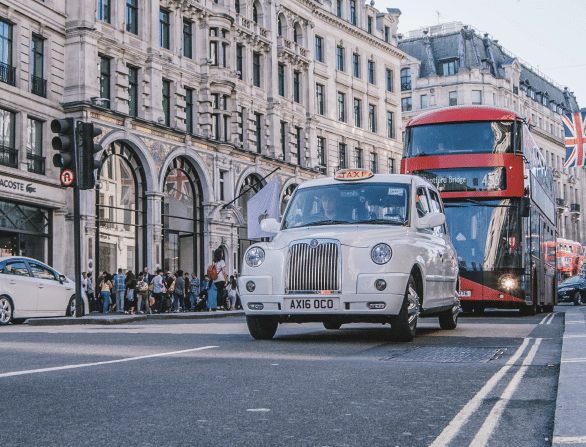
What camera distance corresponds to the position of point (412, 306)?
1100 centimetres

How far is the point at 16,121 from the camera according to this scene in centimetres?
2983

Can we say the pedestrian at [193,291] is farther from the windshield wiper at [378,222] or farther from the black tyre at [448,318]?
the windshield wiper at [378,222]

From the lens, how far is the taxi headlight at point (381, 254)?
34.3ft

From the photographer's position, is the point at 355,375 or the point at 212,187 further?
the point at 212,187

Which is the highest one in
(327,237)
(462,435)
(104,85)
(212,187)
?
(104,85)

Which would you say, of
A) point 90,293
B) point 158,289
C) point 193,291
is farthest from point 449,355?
point 193,291

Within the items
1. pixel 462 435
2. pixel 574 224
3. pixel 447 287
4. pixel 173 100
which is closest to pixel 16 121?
pixel 173 100

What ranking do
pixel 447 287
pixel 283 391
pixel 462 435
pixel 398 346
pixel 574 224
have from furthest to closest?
1. pixel 574 224
2. pixel 447 287
3. pixel 398 346
4. pixel 283 391
5. pixel 462 435

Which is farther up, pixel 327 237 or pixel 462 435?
pixel 327 237

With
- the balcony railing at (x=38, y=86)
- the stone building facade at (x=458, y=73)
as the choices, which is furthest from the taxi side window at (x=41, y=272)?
the stone building facade at (x=458, y=73)

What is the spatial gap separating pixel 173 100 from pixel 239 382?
3198 centimetres

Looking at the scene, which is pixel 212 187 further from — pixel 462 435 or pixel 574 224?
pixel 574 224

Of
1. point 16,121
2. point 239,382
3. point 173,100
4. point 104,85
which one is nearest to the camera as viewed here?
point 239,382

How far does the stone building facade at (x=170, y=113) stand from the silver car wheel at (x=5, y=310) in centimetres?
1042
